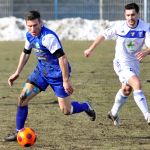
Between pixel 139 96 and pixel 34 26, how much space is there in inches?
77.7

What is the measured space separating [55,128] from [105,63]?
11314mm

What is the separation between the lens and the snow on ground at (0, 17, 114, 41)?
34.1 metres

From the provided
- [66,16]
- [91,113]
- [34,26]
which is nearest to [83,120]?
[91,113]

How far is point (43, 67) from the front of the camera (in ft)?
31.5

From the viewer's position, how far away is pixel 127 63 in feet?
34.2

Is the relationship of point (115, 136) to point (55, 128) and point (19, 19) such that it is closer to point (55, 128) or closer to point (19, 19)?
point (55, 128)

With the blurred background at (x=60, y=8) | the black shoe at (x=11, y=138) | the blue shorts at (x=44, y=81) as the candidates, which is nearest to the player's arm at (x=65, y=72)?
the blue shorts at (x=44, y=81)

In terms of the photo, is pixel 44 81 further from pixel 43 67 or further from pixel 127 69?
pixel 127 69

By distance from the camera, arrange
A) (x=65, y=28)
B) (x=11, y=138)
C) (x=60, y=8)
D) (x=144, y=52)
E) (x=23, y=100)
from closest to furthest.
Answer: (x=11, y=138) → (x=23, y=100) → (x=144, y=52) → (x=65, y=28) → (x=60, y=8)

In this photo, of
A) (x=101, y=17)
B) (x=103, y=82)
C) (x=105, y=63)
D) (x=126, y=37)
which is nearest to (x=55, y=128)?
(x=126, y=37)

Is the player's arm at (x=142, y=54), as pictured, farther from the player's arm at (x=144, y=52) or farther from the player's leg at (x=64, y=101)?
the player's leg at (x=64, y=101)

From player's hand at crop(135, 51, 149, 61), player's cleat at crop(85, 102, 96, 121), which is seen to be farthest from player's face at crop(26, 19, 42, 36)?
player's cleat at crop(85, 102, 96, 121)

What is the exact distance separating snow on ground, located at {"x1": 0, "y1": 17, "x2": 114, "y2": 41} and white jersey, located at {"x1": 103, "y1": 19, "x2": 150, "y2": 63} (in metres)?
23.2

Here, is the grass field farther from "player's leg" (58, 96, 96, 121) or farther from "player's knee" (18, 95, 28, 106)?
"player's knee" (18, 95, 28, 106)
